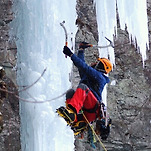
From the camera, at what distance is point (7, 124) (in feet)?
21.1

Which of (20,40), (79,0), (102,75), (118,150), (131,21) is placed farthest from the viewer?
(79,0)

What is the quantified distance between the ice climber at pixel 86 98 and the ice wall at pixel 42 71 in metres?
0.28

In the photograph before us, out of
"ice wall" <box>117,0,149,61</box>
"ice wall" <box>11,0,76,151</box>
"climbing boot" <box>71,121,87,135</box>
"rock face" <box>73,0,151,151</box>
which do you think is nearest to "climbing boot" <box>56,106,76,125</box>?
"climbing boot" <box>71,121,87,135</box>

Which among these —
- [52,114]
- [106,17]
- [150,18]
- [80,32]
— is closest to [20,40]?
[52,114]

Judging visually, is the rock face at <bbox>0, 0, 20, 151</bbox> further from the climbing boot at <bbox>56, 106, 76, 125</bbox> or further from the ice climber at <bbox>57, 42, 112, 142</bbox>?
the climbing boot at <bbox>56, 106, 76, 125</bbox>

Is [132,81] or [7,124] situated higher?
[132,81]

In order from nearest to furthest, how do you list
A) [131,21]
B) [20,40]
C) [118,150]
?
[20,40] < [131,21] < [118,150]

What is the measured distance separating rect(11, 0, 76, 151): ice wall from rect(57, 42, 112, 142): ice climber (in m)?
0.28

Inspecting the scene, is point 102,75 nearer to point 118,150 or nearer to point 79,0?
point 118,150

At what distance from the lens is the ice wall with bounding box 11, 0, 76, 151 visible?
13.4 feet

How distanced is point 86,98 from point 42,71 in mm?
571

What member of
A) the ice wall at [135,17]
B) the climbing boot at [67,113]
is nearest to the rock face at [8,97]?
the ice wall at [135,17]

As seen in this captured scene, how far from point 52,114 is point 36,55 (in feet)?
2.10

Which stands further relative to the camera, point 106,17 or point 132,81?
point 132,81
